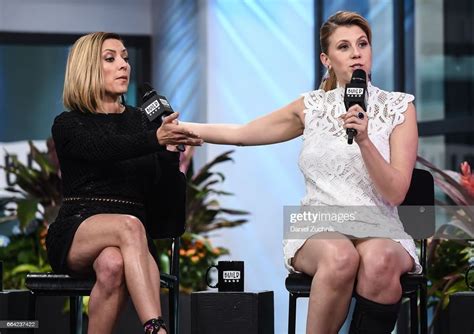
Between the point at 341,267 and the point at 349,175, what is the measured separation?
13.4 inches

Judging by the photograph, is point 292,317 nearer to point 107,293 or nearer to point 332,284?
point 332,284

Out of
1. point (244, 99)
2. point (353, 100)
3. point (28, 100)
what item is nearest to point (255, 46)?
point (244, 99)

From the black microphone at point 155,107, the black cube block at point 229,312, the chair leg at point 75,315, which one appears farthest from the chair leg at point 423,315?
the chair leg at point 75,315

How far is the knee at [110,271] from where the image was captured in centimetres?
320

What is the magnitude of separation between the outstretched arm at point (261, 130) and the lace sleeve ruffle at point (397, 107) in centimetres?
29

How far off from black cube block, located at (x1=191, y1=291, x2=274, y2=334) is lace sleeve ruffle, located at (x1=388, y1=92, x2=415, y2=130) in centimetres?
68

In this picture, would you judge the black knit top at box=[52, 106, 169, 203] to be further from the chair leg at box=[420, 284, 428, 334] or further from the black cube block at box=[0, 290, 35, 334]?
the chair leg at box=[420, 284, 428, 334]

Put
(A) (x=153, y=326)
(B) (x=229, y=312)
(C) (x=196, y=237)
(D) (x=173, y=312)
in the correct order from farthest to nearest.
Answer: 1. (C) (x=196, y=237)
2. (D) (x=173, y=312)
3. (B) (x=229, y=312)
4. (A) (x=153, y=326)

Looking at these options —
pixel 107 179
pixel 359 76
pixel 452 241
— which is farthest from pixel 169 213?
pixel 452 241

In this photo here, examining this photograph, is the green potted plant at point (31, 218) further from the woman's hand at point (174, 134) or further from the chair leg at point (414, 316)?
the chair leg at point (414, 316)

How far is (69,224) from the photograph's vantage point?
3363 mm

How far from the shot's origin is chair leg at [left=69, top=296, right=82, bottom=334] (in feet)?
12.0

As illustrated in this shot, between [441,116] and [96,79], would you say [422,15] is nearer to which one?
[441,116]

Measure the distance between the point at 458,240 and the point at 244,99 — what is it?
245cm
